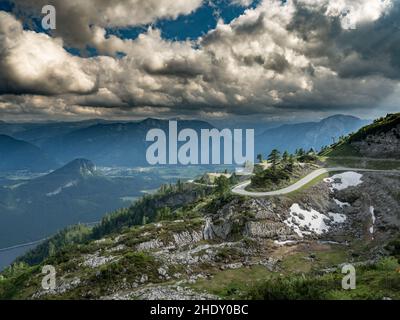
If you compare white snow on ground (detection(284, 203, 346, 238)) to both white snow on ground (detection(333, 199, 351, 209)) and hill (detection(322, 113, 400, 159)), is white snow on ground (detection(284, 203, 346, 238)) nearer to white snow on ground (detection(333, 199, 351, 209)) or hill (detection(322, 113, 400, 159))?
white snow on ground (detection(333, 199, 351, 209))

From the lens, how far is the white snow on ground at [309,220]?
279ft

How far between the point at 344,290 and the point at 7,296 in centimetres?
Result: 5609

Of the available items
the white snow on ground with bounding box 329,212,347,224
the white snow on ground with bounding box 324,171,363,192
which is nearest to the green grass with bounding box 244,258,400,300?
the white snow on ground with bounding box 329,212,347,224

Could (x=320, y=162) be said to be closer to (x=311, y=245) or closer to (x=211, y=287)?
(x=311, y=245)

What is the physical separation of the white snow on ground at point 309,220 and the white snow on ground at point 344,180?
17688 mm

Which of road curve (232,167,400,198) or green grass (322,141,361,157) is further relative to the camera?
green grass (322,141,361,157)

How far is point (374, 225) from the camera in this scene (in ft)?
282

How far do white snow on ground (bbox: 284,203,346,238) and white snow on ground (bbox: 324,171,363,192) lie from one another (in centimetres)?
1769

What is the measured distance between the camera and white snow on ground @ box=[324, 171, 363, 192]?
111m

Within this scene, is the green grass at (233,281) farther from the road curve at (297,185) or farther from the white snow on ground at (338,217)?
the white snow on ground at (338,217)

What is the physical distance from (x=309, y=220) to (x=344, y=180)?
34032 millimetres

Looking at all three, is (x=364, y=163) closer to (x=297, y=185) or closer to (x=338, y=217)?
(x=297, y=185)
